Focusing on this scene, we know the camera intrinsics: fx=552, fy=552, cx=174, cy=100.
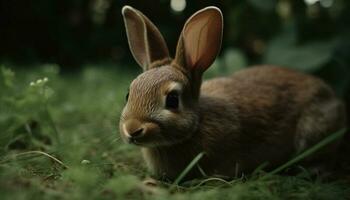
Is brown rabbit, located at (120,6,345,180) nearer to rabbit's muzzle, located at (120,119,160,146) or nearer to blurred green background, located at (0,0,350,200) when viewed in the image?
rabbit's muzzle, located at (120,119,160,146)

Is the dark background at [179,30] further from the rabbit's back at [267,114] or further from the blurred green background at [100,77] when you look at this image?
the rabbit's back at [267,114]

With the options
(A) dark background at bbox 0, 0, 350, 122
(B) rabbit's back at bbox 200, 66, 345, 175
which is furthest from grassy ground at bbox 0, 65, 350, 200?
(A) dark background at bbox 0, 0, 350, 122

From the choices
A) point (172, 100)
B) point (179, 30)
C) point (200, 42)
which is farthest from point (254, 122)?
point (179, 30)

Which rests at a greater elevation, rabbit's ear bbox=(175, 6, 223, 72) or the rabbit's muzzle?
rabbit's ear bbox=(175, 6, 223, 72)

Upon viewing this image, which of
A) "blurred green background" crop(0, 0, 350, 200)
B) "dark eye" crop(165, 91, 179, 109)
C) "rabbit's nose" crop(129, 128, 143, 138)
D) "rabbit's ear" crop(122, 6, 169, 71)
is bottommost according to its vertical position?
"blurred green background" crop(0, 0, 350, 200)

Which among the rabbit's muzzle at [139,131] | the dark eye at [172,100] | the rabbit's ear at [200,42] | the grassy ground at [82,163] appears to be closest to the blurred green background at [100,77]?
the grassy ground at [82,163]

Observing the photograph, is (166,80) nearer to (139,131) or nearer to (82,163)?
(139,131)

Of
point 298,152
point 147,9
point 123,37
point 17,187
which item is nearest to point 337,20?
point 298,152
